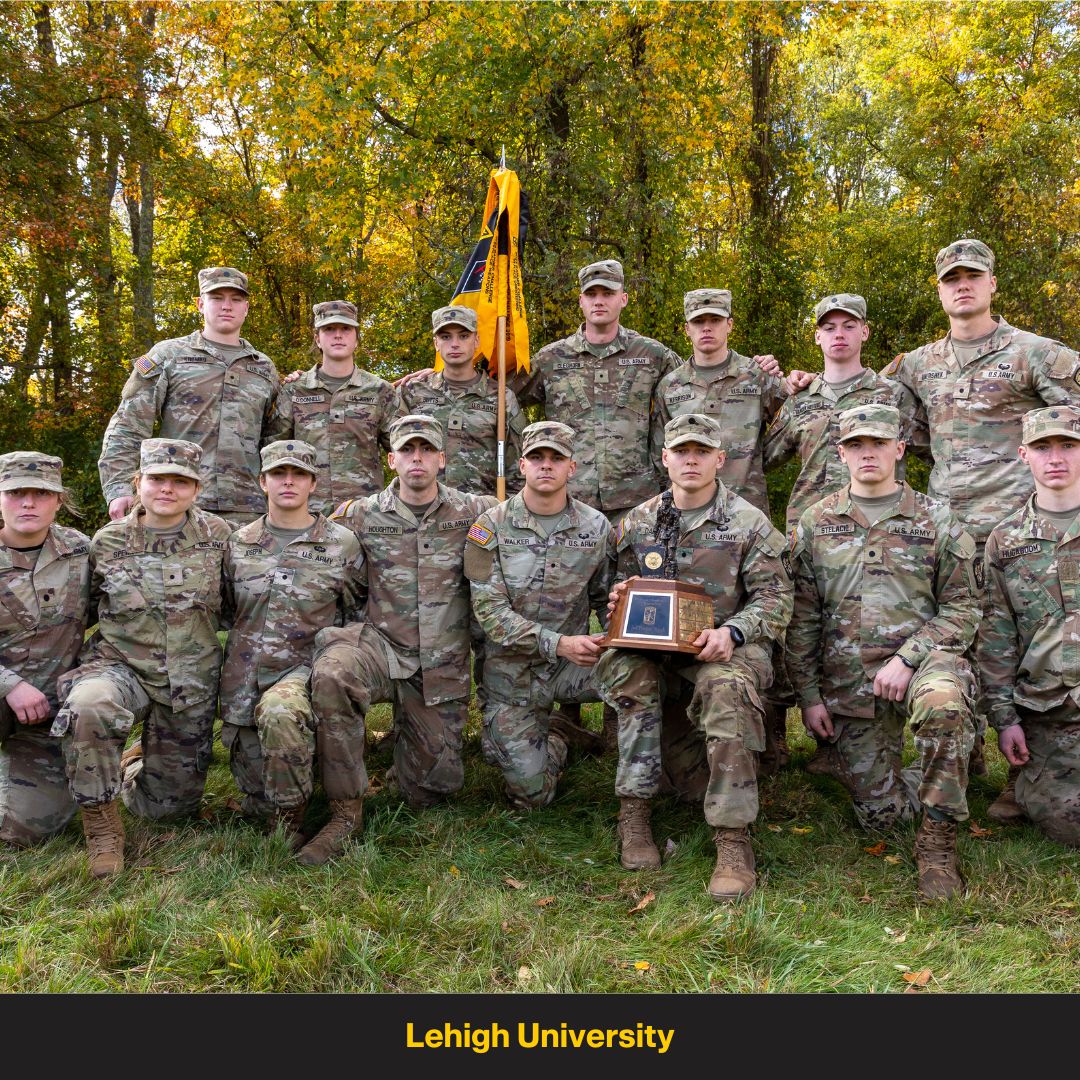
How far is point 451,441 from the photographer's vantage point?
6.97 metres

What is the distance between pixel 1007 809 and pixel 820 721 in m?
1.20

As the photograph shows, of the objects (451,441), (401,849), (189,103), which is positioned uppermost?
(189,103)

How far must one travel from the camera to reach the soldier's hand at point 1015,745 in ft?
16.6

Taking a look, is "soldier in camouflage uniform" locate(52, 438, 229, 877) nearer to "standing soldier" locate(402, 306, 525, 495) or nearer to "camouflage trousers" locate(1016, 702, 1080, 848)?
"standing soldier" locate(402, 306, 525, 495)

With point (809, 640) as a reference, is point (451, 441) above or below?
above

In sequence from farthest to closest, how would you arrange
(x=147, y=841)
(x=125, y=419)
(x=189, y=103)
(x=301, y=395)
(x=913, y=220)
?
(x=189, y=103) → (x=913, y=220) → (x=301, y=395) → (x=125, y=419) → (x=147, y=841)

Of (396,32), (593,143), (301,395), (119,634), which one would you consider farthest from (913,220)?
(119,634)

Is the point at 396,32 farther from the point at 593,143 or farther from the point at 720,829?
the point at 720,829

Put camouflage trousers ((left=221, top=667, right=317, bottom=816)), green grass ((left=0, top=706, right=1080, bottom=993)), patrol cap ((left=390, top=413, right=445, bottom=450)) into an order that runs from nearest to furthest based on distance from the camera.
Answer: green grass ((left=0, top=706, right=1080, bottom=993))
camouflage trousers ((left=221, top=667, right=317, bottom=816))
patrol cap ((left=390, top=413, right=445, bottom=450))

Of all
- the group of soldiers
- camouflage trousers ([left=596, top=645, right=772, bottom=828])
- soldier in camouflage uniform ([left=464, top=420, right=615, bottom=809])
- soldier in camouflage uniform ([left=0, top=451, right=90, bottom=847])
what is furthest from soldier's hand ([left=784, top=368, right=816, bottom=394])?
soldier in camouflage uniform ([left=0, top=451, right=90, bottom=847])

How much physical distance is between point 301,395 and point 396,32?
339 inches

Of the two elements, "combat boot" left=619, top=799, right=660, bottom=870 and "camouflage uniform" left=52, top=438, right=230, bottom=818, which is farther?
"camouflage uniform" left=52, top=438, right=230, bottom=818

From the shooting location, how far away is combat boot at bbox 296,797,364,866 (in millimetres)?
4719

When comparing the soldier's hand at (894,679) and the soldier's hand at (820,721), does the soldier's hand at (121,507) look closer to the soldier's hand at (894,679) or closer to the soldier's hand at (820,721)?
the soldier's hand at (820,721)
